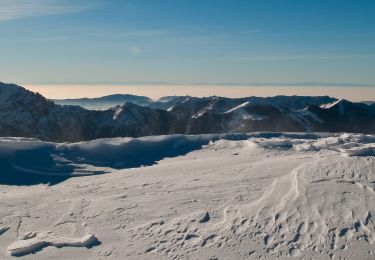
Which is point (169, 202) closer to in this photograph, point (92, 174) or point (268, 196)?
point (268, 196)

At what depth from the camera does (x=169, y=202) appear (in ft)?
62.4

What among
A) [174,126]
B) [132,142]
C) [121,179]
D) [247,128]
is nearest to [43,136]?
[174,126]

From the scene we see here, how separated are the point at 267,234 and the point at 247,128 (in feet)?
287

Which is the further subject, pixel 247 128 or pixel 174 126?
pixel 174 126

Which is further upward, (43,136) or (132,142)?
(132,142)

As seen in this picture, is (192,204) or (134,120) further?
(134,120)

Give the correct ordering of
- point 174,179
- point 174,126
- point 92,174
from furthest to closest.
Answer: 1. point 174,126
2. point 92,174
3. point 174,179

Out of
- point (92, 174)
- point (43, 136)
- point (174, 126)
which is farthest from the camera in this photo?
point (174, 126)

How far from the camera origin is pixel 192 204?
60.8 feet

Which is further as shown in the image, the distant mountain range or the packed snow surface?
the distant mountain range

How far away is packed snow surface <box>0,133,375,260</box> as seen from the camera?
1484 centimetres

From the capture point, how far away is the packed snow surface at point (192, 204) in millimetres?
14836

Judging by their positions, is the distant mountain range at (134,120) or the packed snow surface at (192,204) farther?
the distant mountain range at (134,120)

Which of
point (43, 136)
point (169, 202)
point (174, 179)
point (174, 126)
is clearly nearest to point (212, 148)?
point (174, 179)
